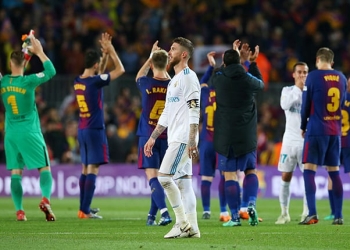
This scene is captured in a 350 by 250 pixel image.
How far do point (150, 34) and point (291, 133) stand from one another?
44.2 ft

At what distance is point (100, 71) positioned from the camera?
53.3ft

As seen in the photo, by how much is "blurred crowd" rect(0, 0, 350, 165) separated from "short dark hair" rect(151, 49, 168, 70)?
10.3 m

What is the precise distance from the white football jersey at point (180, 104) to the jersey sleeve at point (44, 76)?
358 centimetres

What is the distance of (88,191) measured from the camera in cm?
1565

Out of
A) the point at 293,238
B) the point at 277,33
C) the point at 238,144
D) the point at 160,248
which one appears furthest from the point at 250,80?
the point at 277,33

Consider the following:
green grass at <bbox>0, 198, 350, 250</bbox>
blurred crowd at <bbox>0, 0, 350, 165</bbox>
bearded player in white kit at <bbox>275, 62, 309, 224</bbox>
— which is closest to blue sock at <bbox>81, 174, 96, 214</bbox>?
green grass at <bbox>0, 198, 350, 250</bbox>

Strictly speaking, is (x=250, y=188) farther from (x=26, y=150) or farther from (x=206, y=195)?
(x=26, y=150)

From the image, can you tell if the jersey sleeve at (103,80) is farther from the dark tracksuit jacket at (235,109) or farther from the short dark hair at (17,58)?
the dark tracksuit jacket at (235,109)

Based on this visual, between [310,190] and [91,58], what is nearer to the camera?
[310,190]

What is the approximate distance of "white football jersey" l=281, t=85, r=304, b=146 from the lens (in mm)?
14930

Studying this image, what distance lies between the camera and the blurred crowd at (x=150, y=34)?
81.8 ft

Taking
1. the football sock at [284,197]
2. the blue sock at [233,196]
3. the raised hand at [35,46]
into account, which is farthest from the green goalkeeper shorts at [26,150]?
the football sock at [284,197]

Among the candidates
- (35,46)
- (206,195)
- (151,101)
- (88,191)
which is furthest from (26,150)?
(206,195)

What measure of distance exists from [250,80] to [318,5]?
1682 centimetres
